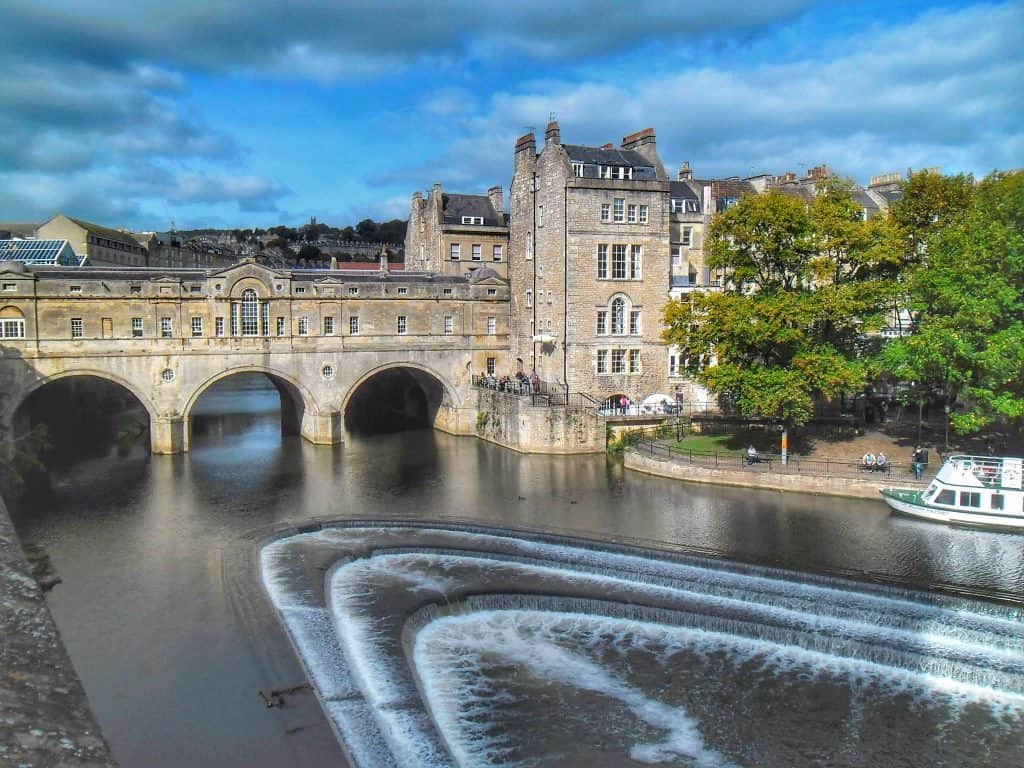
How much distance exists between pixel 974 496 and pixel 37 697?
93.4ft

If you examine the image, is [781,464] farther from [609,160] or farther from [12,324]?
[12,324]

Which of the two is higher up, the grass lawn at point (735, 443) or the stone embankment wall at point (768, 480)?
the grass lawn at point (735, 443)

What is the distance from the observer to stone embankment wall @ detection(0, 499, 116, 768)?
7.14 metres

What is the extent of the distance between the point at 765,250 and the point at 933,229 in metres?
6.91

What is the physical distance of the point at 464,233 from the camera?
185 feet

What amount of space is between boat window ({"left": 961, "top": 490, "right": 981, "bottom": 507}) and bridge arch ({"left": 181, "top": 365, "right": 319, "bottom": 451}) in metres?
30.6

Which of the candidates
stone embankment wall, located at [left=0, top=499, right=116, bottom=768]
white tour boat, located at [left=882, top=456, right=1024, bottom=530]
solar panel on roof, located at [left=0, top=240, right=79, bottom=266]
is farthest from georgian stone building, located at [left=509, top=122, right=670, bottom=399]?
stone embankment wall, located at [left=0, top=499, right=116, bottom=768]

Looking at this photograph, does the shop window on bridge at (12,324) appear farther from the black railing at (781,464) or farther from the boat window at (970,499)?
the boat window at (970,499)

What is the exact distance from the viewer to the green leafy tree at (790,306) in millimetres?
34812

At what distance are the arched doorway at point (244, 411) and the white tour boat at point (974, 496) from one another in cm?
3053

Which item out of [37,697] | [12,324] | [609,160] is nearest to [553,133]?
[609,160]

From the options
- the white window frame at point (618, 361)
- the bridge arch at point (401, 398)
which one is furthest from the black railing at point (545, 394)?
the bridge arch at point (401, 398)

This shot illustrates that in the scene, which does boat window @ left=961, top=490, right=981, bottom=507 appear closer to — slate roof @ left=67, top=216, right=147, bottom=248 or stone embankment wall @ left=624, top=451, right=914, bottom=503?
stone embankment wall @ left=624, top=451, right=914, bottom=503

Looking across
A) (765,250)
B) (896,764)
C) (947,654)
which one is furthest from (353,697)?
(765,250)
